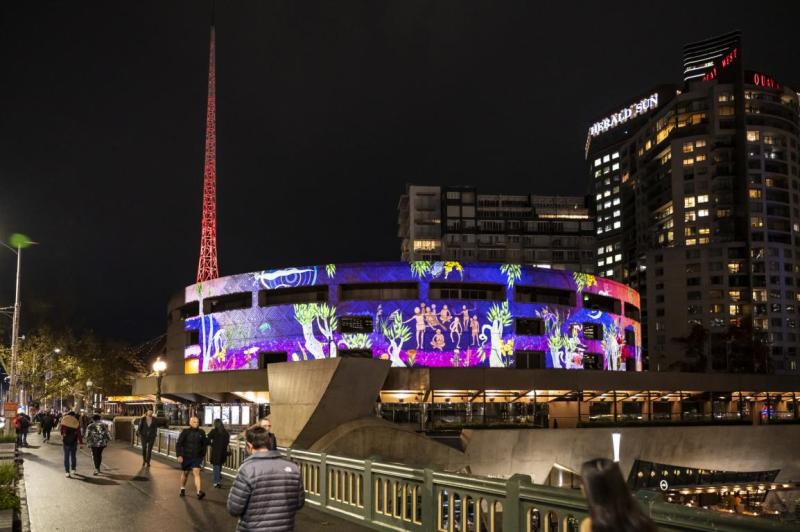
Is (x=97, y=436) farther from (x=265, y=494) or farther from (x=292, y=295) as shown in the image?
(x=292, y=295)

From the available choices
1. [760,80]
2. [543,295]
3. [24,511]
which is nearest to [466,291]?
[543,295]

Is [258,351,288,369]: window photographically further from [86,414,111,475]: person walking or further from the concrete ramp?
[86,414,111,475]: person walking

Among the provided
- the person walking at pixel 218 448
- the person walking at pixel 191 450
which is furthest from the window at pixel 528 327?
the person walking at pixel 191 450

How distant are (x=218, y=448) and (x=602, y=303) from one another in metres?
60.3

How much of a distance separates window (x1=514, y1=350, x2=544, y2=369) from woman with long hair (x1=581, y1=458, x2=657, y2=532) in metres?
62.1

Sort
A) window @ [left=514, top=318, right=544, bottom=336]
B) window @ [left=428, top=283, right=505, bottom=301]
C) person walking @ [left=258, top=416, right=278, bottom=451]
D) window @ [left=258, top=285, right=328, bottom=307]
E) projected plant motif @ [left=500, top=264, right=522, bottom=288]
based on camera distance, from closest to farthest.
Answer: person walking @ [left=258, top=416, right=278, bottom=451], window @ [left=428, top=283, right=505, bottom=301], window @ [left=514, top=318, right=544, bottom=336], projected plant motif @ [left=500, top=264, right=522, bottom=288], window @ [left=258, top=285, right=328, bottom=307]

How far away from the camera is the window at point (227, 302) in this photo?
72256 millimetres

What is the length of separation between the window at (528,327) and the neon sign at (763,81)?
9797cm

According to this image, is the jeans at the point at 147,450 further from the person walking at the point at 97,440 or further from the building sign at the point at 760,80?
the building sign at the point at 760,80

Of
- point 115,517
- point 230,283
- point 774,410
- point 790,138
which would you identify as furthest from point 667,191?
point 115,517

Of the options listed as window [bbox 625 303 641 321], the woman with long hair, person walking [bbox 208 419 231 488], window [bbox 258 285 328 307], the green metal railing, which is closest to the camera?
the woman with long hair

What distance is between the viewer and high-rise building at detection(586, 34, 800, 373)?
13275cm

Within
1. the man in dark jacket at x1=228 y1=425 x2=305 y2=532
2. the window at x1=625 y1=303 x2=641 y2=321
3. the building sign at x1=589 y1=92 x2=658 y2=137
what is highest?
the building sign at x1=589 y1=92 x2=658 y2=137

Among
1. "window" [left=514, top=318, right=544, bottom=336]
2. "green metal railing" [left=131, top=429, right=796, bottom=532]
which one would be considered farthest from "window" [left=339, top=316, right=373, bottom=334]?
"green metal railing" [left=131, top=429, right=796, bottom=532]
